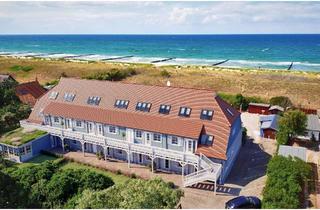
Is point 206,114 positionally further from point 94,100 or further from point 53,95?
point 53,95

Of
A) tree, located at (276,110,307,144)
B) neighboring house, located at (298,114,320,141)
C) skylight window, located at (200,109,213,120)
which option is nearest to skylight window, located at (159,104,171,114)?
skylight window, located at (200,109,213,120)

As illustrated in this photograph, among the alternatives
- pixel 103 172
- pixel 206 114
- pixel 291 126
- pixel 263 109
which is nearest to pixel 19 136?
pixel 103 172

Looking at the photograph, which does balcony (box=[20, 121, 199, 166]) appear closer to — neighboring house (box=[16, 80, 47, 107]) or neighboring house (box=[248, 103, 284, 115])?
neighboring house (box=[16, 80, 47, 107])

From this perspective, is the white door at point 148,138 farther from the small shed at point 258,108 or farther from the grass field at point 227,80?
the grass field at point 227,80

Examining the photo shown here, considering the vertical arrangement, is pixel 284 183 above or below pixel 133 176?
above

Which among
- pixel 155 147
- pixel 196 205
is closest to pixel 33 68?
pixel 155 147

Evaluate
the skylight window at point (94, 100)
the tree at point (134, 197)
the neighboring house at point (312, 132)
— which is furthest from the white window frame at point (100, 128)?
the neighboring house at point (312, 132)

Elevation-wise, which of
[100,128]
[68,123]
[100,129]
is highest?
[68,123]

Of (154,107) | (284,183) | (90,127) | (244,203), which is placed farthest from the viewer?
(90,127)
